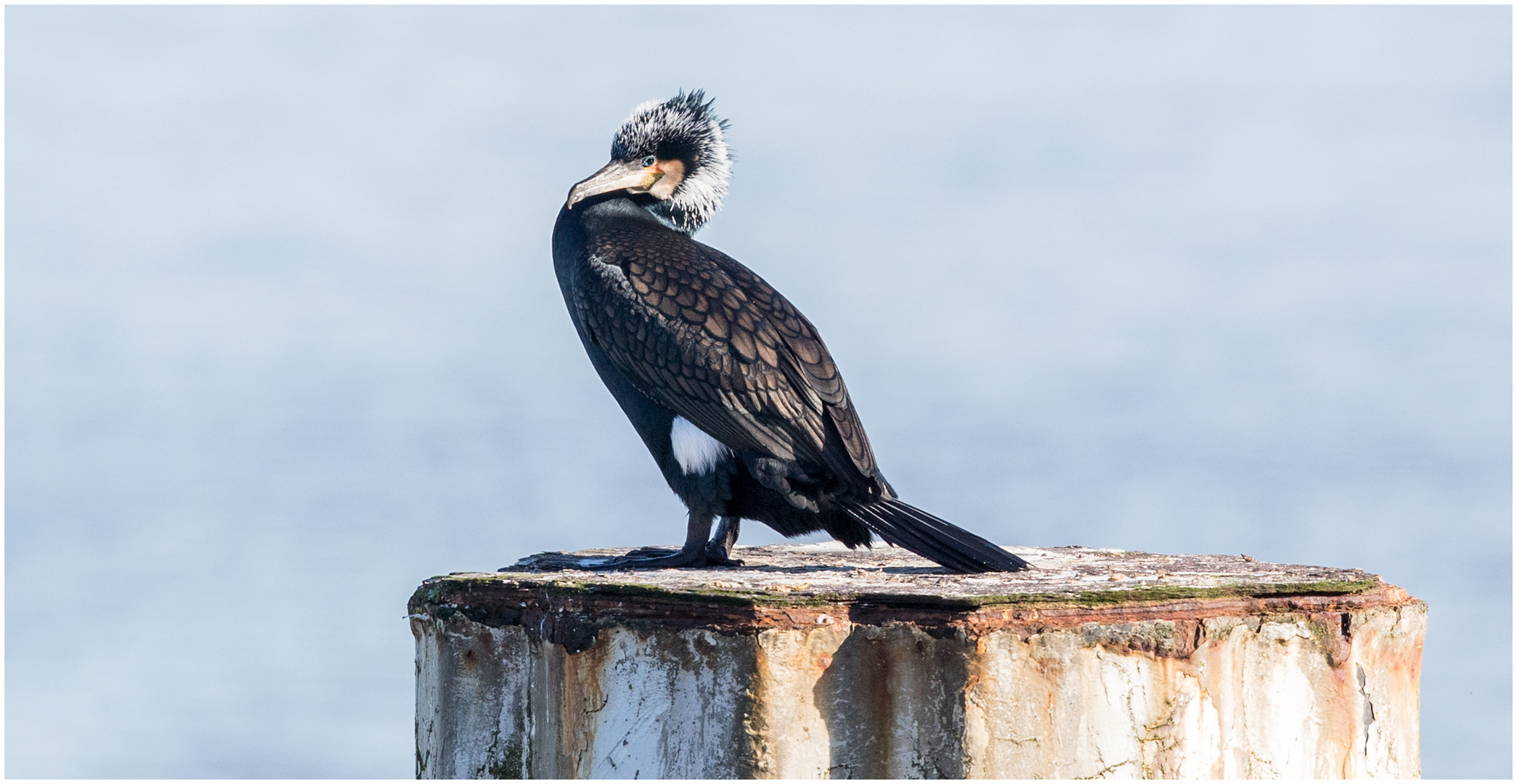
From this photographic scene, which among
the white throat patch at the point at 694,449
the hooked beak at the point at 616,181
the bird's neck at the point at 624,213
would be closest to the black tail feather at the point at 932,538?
the white throat patch at the point at 694,449

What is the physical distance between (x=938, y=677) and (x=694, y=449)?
1.67 metres

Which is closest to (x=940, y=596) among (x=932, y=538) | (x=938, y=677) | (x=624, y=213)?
(x=938, y=677)

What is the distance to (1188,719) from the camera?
4.66m

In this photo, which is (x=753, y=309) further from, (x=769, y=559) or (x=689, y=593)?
(x=689, y=593)

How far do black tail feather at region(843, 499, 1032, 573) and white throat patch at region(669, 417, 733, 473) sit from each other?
512 millimetres

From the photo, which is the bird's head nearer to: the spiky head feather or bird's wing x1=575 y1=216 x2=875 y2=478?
the spiky head feather

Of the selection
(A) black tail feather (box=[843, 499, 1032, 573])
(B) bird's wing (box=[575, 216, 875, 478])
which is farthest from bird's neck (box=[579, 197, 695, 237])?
(A) black tail feather (box=[843, 499, 1032, 573])

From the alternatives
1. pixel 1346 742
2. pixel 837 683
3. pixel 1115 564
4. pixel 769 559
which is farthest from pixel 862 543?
pixel 1346 742

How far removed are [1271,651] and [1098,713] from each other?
59 cm

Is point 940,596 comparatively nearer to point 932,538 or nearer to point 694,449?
point 932,538

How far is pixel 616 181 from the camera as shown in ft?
21.6

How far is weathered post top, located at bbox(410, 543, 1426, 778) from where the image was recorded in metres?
4.56

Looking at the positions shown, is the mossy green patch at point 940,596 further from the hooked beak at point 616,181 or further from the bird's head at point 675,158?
the bird's head at point 675,158

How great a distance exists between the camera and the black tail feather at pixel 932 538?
5.43 metres
